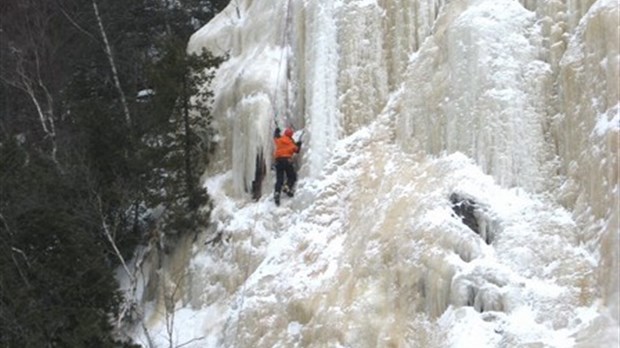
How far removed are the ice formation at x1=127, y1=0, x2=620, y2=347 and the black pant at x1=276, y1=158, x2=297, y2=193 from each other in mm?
255

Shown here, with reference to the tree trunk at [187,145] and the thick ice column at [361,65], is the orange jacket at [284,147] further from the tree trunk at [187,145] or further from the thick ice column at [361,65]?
the tree trunk at [187,145]

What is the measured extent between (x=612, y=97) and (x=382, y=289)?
443 cm

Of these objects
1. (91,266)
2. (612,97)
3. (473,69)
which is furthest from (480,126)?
(91,266)

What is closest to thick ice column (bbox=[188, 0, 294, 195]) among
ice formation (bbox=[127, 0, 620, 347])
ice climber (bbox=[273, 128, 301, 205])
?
ice formation (bbox=[127, 0, 620, 347])

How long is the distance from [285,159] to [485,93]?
4.06 metres

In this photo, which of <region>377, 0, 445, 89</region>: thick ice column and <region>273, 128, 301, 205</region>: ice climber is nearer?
<region>377, 0, 445, 89</region>: thick ice column

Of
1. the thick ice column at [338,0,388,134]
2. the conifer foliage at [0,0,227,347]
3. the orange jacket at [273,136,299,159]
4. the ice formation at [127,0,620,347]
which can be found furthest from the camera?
the conifer foliage at [0,0,227,347]

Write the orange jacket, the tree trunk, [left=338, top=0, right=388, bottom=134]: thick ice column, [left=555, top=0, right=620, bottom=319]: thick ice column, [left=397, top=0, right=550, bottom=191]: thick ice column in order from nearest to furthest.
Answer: [left=555, top=0, right=620, bottom=319]: thick ice column, [left=397, top=0, right=550, bottom=191]: thick ice column, [left=338, top=0, right=388, bottom=134]: thick ice column, the orange jacket, the tree trunk

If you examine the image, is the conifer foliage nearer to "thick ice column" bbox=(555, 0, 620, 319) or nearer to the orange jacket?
the orange jacket

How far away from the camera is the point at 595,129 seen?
1345cm

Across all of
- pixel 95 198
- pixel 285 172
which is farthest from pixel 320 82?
pixel 95 198

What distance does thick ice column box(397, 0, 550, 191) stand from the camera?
47.3 feet

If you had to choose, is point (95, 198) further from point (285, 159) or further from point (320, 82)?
point (320, 82)

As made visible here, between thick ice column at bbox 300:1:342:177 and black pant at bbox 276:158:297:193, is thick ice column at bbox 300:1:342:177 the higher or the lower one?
the higher one
